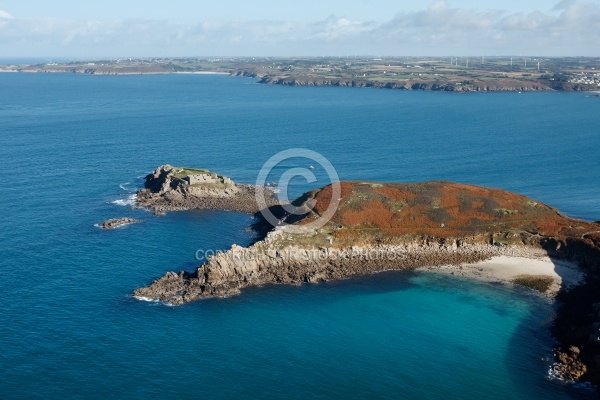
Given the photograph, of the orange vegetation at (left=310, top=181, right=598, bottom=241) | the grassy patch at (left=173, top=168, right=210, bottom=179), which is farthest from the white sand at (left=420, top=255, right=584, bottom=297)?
the grassy patch at (left=173, top=168, right=210, bottom=179)

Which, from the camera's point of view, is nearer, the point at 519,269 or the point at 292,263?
the point at 519,269

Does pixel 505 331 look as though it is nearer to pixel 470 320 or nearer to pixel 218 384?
pixel 470 320

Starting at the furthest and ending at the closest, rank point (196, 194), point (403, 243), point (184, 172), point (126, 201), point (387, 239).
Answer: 1. point (184, 172)
2. point (196, 194)
3. point (126, 201)
4. point (387, 239)
5. point (403, 243)

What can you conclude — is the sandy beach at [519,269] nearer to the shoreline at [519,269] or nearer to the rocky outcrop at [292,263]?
the shoreline at [519,269]

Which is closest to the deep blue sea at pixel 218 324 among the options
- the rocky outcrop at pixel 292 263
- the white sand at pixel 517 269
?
the rocky outcrop at pixel 292 263

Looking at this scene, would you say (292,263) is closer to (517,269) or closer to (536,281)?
(517,269)

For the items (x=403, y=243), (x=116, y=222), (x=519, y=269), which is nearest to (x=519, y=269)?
(x=519, y=269)

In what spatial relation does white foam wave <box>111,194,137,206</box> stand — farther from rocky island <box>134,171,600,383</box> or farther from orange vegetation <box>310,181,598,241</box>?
orange vegetation <box>310,181,598,241</box>

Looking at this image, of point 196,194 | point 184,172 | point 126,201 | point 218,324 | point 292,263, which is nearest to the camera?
point 218,324
